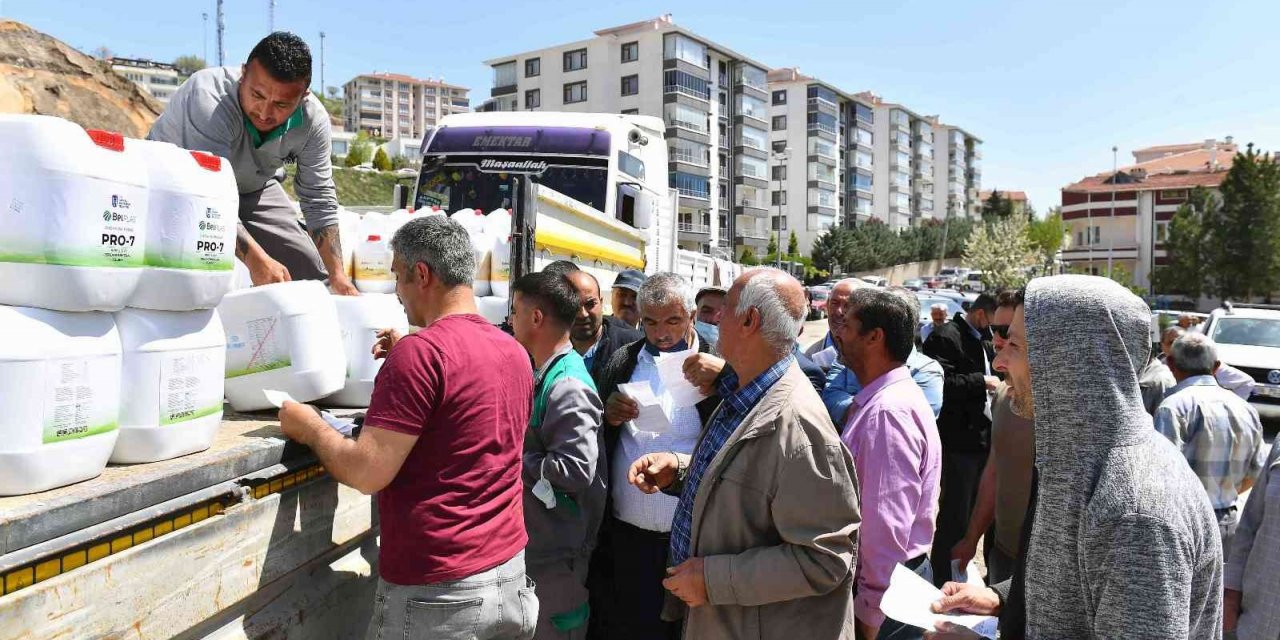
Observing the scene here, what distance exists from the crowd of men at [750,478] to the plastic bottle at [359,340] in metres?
0.11

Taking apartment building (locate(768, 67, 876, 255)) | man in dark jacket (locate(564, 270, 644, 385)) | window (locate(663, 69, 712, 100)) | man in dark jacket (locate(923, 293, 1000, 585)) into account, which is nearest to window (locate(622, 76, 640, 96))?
window (locate(663, 69, 712, 100))

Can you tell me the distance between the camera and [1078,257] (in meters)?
74.0

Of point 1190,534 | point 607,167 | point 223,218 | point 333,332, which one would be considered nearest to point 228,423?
point 333,332

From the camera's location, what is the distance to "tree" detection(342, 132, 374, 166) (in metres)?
50.6

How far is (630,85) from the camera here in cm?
5919

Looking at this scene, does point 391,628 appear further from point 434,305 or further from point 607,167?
point 607,167

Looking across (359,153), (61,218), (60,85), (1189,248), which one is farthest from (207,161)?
(1189,248)

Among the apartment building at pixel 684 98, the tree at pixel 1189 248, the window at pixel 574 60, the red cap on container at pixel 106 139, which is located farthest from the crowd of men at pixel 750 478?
the window at pixel 574 60

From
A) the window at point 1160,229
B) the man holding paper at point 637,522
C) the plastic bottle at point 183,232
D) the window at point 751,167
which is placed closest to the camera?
the plastic bottle at point 183,232

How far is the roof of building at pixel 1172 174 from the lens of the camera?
67750 mm

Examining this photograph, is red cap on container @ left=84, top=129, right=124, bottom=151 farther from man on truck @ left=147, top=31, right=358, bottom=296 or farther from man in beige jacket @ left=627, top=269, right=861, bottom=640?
man in beige jacket @ left=627, top=269, right=861, bottom=640

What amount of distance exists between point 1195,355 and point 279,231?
496 centimetres

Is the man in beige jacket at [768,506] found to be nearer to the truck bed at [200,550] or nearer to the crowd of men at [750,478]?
the crowd of men at [750,478]

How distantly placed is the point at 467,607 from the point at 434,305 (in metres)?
0.82
